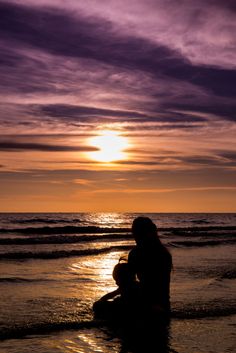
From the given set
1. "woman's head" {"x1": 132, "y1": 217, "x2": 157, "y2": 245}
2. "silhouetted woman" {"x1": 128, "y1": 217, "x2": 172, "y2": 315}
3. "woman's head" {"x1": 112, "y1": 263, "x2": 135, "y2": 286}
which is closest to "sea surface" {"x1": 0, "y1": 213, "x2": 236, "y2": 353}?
"silhouetted woman" {"x1": 128, "y1": 217, "x2": 172, "y2": 315}

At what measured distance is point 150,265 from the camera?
7543mm

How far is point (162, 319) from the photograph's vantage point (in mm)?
7473

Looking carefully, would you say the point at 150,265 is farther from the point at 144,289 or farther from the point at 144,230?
the point at 144,230

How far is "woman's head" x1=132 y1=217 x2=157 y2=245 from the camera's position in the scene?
7.31 m

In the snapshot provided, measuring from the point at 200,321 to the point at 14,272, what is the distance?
24.6ft

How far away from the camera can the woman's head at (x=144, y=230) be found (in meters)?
7.31

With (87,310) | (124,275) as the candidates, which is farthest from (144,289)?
(87,310)

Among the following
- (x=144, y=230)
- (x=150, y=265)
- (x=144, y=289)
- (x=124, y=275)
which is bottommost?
(x=144, y=289)

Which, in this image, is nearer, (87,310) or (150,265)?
(150,265)

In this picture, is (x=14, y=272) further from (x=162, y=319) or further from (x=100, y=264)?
(x=162, y=319)

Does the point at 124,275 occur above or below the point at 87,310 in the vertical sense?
above

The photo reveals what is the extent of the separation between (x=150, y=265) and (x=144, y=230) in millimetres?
616

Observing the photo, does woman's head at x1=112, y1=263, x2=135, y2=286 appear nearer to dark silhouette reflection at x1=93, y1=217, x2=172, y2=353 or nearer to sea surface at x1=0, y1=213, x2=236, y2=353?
dark silhouette reflection at x1=93, y1=217, x2=172, y2=353

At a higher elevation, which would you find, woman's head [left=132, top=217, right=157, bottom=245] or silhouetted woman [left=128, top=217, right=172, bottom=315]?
woman's head [left=132, top=217, right=157, bottom=245]
